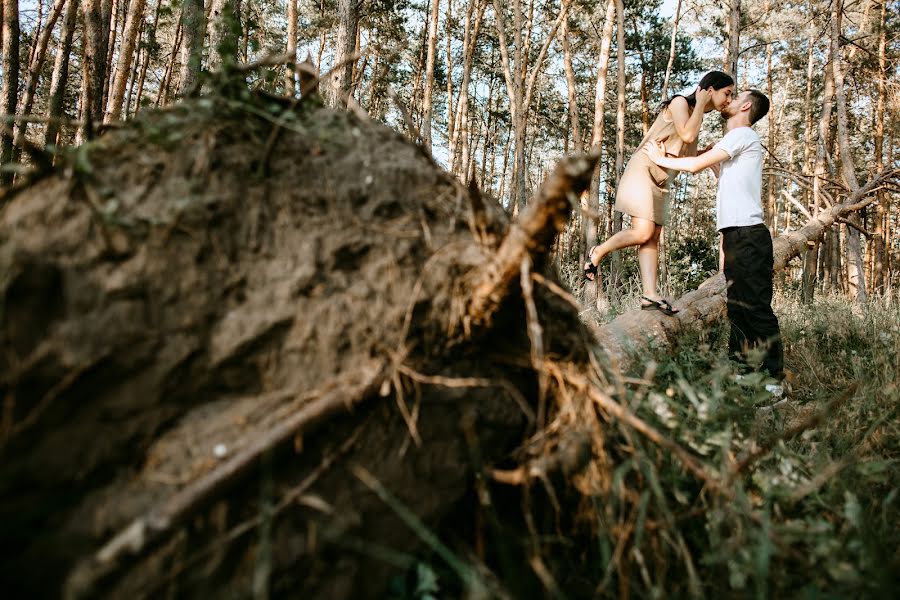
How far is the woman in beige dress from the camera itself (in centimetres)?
358

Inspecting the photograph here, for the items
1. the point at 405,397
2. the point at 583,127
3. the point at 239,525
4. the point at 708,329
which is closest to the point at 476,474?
the point at 405,397

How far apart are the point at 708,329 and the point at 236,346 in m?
4.00

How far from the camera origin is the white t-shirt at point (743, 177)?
11.4 feet

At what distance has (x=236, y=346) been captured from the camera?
1.12 meters

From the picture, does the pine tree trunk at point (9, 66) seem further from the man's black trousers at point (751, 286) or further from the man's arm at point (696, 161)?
the man's black trousers at point (751, 286)

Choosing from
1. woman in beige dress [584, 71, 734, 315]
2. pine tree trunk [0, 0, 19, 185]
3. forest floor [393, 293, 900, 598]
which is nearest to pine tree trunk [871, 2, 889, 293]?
woman in beige dress [584, 71, 734, 315]

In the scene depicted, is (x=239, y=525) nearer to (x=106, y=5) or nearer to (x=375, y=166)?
(x=375, y=166)

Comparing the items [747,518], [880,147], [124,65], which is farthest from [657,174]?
[880,147]

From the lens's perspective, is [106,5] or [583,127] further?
[583,127]

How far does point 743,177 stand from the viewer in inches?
138

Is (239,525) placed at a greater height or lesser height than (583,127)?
lesser

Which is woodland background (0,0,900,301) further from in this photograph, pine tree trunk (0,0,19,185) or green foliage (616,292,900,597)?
green foliage (616,292,900,597)

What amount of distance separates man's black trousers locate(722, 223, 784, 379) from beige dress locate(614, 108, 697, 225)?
0.57 metres

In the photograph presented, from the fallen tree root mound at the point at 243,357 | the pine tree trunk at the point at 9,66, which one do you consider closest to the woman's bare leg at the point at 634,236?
the fallen tree root mound at the point at 243,357
